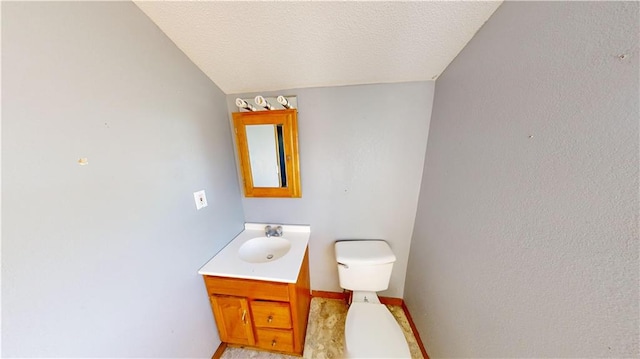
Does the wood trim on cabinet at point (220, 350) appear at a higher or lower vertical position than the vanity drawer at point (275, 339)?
lower

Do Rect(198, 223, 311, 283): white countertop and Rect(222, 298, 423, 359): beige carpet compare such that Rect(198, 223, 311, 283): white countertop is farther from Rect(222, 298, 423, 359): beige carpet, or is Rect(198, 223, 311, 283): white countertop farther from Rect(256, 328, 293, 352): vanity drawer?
Rect(222, 298, 423, 359): beige carpet

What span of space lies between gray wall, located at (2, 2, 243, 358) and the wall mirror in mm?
329

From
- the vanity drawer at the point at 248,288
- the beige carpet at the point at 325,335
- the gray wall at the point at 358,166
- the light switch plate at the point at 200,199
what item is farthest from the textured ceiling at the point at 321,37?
the beige carpet at the point at 325,335

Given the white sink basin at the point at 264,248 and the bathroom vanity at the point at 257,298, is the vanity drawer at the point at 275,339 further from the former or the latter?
the white sink basin at the point at 264,248

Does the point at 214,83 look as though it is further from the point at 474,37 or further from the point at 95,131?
the point at 474,37

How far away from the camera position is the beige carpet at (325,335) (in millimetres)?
1248

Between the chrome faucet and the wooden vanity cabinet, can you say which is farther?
the chrome faucet

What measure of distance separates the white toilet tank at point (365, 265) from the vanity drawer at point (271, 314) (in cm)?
46

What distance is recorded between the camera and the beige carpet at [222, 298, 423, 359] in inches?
49.1

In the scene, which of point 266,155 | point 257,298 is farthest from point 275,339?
point 266,155

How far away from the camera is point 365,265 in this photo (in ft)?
4.17

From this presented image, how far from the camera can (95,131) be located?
0.63 m

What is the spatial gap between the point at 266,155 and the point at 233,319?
1173 mm

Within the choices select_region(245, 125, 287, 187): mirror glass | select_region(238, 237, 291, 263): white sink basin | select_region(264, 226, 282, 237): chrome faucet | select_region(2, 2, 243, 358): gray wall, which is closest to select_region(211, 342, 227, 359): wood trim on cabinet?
select_region(2, 2, 243, 358): gray wall
